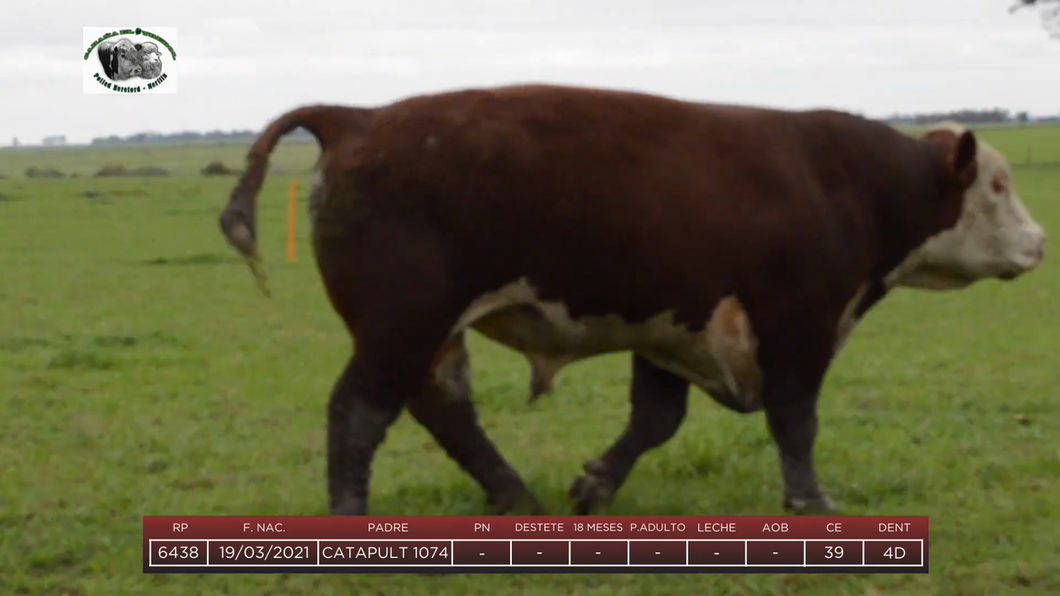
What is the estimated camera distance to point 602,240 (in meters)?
5.48

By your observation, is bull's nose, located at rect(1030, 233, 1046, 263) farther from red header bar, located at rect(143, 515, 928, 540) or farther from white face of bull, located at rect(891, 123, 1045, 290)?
red header bar, located at rect(143, 515, 928, 540)

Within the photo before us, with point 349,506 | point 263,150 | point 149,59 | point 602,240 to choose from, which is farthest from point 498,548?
point 149,59

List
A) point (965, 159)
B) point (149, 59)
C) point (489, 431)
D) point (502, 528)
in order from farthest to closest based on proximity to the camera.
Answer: point (149, 59) → point (489, 431) → point (965, 159) → point (502, 528)

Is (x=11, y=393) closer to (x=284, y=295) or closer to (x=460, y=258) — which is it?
(x=460, y=258)

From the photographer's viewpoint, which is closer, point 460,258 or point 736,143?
point 460,258

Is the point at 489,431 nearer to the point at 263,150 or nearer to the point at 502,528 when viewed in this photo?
the point at 502,528

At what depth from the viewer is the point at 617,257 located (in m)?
5.51

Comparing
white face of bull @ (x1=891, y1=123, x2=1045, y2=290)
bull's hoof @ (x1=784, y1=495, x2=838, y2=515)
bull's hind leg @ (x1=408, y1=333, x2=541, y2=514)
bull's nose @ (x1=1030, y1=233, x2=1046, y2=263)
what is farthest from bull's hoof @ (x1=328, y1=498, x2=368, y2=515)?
bull's nose @ (x1=1030, y1=233, x2=1046, y2=263)

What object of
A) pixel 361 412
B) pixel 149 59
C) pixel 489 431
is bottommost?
pixel 361 412

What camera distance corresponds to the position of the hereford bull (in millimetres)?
5355

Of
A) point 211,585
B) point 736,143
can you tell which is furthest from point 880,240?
point 211,585

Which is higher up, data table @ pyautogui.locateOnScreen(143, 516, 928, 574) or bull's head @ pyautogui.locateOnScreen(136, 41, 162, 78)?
bull's head @ pyautogui.locateOnScreen(136, 41, 162, 78)

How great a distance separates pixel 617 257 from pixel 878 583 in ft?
5.04

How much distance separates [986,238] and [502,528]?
2.61 meters
